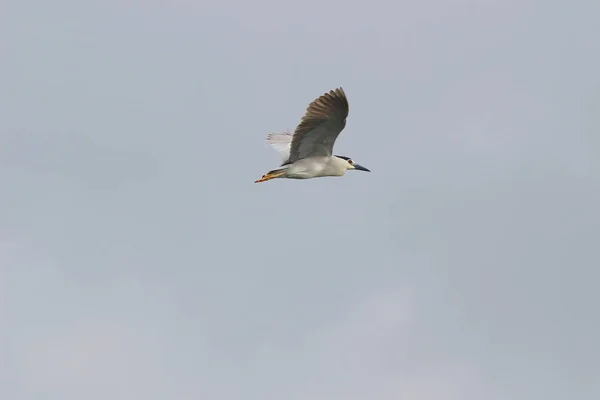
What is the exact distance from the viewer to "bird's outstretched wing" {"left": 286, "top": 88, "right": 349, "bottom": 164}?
1182 inches

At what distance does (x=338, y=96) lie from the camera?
2981cm

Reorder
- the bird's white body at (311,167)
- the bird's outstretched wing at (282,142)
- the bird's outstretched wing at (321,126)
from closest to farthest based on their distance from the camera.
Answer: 1. the bird's outstretched wing at (321,126)
2. the bird's white body at (311,167)
3. the bird's outstretched wing at (282,142)

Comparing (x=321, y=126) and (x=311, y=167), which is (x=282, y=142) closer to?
(x=311, y=167)

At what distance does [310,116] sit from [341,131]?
1.28 meters

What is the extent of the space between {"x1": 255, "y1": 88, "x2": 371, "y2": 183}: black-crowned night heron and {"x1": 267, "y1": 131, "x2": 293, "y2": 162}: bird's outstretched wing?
0.07ft

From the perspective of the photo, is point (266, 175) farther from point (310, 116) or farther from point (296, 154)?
point (310, 116)

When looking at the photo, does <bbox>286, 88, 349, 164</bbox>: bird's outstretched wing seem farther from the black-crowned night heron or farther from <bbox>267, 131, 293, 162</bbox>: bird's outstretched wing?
<bbox>267, 131, 293, 162</bbox>: bird's outstretched wing

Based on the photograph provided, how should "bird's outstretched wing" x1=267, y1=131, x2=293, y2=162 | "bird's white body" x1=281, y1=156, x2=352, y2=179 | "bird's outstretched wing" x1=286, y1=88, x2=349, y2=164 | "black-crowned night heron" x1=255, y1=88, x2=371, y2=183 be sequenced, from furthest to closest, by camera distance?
1. "bird's outstretched wing" x1=267, y1=131, x2=293, y2=162
2. "bird's white body" x1=281, y1=156, x2=352, y2=179
3. "black-crowned night heron" x1=255, y1=88, x2=371, y2=183
4. "bird's outstretched wing" x1=286, y1=88, x2=349, y2=164

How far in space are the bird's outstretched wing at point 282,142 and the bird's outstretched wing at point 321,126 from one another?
5.31ft

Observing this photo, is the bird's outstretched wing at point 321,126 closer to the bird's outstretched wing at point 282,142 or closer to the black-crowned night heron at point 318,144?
the black-crowned night heron at point 318,144

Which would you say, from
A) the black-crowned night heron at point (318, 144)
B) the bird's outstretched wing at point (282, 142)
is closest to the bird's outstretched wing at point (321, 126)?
the black-crowned night heron at point (318, 144)

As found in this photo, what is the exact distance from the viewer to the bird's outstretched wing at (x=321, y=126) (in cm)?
3003

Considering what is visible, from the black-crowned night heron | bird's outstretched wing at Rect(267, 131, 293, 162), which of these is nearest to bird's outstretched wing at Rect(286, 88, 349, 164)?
the black-crowned night heron

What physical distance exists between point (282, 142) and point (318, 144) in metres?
4.26
